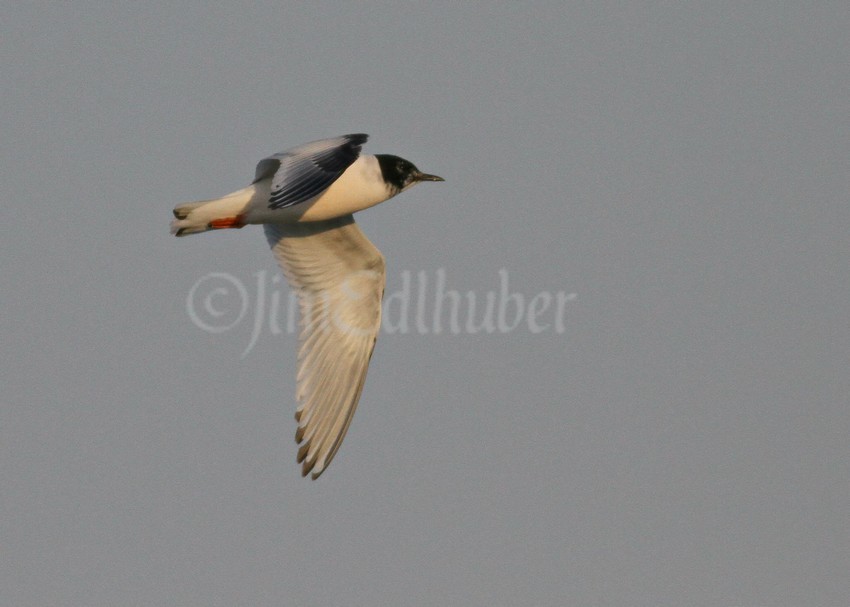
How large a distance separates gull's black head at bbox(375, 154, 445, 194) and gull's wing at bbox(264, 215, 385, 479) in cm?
76

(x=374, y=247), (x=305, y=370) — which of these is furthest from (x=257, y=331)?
(x=374, y=247)

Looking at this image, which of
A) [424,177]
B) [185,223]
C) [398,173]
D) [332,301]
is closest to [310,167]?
[185,223]

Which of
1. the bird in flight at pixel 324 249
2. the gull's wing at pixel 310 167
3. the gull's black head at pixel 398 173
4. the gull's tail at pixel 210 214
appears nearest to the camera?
the gull's wing at pixel 310 167

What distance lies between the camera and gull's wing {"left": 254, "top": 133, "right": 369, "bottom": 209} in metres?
12.7

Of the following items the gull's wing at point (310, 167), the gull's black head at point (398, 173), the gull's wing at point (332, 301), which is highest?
the gull's black head at point (398, 173)

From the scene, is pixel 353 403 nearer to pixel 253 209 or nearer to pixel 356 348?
pixel 356 348

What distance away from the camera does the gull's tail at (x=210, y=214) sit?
45.4ft

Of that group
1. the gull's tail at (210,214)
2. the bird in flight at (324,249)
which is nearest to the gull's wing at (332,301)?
the bird in flight at (324,249)

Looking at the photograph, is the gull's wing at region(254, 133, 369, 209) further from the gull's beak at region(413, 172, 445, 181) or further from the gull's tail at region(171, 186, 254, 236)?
the gull's beak at region(413, 172, 445, 181)

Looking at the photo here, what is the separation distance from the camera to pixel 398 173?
14.6 metres

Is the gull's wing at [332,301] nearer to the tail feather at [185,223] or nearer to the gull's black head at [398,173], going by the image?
the gull's black head at [398,173]

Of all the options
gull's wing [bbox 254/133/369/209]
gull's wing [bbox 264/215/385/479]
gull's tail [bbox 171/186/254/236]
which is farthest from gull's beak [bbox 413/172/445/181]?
gull's tail [bbox 171/186/254/236]

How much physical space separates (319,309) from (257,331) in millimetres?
896

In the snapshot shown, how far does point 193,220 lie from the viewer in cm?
1388
